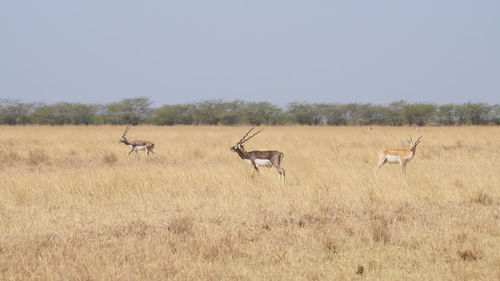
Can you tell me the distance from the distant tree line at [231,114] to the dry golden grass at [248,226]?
53.2 meters

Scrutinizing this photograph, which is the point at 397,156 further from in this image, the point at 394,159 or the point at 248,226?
the point at 248,226

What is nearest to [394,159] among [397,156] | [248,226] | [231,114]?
[397,156]

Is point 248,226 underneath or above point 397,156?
underneath

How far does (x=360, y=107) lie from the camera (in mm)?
68188

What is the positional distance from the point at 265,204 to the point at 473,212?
3.31 m

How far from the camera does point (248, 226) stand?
638 centimetres

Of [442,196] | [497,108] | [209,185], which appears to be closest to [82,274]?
[209,185]

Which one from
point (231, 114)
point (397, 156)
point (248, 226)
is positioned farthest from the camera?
point (231, 114)

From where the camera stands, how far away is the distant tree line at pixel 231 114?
6091 cm

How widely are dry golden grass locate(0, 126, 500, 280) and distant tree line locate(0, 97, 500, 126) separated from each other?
175 feet

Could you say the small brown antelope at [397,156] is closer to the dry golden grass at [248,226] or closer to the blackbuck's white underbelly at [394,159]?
the blackbuck's white underbelly at [394,159]

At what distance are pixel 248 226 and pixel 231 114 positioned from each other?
59.2 m

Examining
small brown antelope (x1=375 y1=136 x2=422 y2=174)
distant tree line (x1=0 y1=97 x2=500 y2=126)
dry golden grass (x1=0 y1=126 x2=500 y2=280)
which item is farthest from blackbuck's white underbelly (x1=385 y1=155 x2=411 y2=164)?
distant tree line (x1=0 y1=97 x2=500 y2=126)

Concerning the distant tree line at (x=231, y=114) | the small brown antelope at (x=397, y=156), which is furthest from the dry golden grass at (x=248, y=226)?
the distant tree line at (x=231, y=114)
